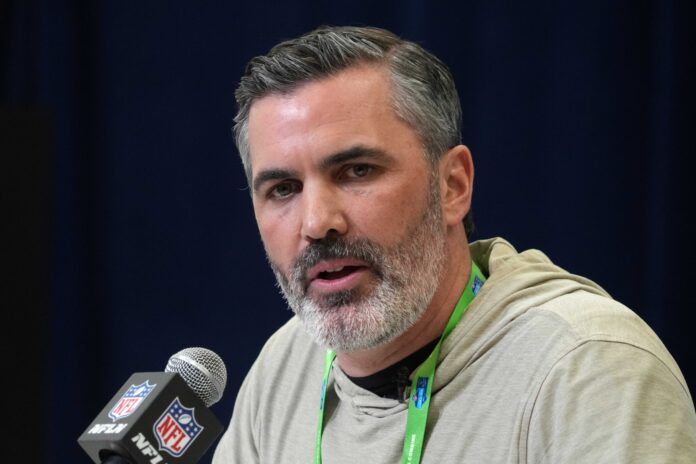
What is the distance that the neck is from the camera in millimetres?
1526

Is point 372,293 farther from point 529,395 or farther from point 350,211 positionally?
point 529,395

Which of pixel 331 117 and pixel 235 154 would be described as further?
pixel 235 154

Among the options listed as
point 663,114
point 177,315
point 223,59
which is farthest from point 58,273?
point 663,114

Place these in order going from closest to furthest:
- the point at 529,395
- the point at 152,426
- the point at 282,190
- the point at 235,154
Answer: the point at 152,426
the point at 529,395
the point at 282,190
the point at 235,154

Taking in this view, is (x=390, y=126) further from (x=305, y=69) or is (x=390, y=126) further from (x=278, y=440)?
Result: (x=278, y=440)

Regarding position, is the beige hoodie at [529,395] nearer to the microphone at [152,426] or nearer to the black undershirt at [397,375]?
the black undershirt at [397,375]

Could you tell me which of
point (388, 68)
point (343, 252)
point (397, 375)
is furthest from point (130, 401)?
point (388, 68)

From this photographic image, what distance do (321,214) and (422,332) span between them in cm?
29

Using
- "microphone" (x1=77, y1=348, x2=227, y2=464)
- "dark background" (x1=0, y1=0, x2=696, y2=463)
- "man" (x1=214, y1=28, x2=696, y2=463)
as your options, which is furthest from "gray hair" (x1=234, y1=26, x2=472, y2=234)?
"dark background" (x1=0, y1=0, x2=696, y2=463)

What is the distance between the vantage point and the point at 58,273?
283 cm

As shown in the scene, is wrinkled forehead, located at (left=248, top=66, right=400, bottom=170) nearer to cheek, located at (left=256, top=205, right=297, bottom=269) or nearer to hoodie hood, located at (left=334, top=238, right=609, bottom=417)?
cheek, located at (left=256, top=205, right=297, bottom=269)

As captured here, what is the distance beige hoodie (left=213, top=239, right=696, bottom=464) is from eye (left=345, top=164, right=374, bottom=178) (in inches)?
11.2

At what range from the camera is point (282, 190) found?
1518mm

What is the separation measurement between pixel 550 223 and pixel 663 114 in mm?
429
